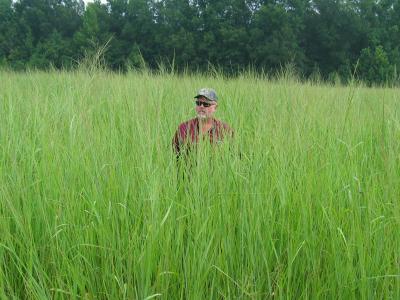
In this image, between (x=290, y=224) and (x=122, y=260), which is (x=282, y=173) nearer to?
(x=290, y=224)

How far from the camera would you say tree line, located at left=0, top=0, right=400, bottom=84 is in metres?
18.8

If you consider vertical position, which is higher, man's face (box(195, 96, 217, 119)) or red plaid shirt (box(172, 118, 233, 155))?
man's face (box(195, 96, 217, 119))

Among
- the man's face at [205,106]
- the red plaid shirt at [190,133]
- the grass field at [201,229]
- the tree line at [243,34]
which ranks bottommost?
the grass field at [201,229]

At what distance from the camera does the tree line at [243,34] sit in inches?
738

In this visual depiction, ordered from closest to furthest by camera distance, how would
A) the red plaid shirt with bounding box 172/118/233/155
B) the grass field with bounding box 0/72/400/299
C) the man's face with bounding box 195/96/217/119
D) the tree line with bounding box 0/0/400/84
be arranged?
1. the grass field with bounding box 0/72/400/299
2. the red plaid shirt with bounding box 172/118/233/155
3. the man's face with bounding box 195/96/217/119
4. the tree line with bounding box 0/0/400/84

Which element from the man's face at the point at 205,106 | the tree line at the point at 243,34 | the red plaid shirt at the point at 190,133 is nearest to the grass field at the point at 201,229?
the red plaid shirt at the point at 190,133

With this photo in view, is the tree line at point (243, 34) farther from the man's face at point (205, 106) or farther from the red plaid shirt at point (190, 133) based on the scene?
the red plaid shirt at point (190, 133)

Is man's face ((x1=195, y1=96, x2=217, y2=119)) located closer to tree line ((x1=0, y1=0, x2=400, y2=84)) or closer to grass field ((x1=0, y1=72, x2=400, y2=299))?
grass field ((x1=0, y1=72, x2=400, y2=299))

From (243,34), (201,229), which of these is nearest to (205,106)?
(201,229)

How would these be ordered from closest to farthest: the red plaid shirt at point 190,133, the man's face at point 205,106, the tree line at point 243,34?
the red plaid shirt at point 190,133 → the man's face at point 205,106 → the tree line at point 243,34

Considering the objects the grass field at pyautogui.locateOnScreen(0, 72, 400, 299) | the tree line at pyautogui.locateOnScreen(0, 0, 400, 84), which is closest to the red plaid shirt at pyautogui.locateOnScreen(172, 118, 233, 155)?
the grass field at pyautogui.locateOnScreen(0, 72, 400, 299)

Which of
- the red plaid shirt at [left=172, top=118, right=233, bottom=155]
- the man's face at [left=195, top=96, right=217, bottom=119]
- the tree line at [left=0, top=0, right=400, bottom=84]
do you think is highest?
the tree line at [left=0, top=0, right=400, bottom=84]

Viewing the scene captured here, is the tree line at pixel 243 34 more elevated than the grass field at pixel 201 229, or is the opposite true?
the tree line at pixel 243 34

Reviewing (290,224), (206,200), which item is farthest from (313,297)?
(206,200)
